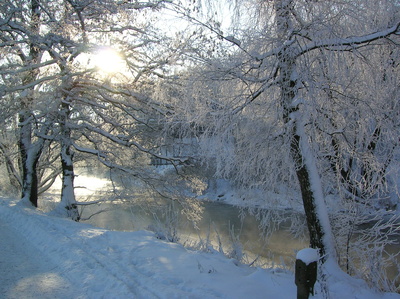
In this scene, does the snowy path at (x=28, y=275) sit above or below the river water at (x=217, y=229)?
above

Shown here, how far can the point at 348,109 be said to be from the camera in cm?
488

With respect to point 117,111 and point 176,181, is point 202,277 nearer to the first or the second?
point 176,181

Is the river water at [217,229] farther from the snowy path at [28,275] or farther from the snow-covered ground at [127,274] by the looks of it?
the snowy path at [28,275]

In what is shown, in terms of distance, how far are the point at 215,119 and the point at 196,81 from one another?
813mm

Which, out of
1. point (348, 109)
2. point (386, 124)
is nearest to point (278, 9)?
point (348, 109)

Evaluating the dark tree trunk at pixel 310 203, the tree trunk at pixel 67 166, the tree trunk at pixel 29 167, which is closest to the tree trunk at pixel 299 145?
the dark tree trunk at pixel 310 203

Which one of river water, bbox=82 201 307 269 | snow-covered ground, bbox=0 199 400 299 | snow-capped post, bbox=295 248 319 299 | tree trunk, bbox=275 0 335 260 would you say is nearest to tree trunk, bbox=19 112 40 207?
river water, bbox=82 201 307 269

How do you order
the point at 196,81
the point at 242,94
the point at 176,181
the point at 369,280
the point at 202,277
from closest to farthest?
1. the point at 202,277
2. the point at 369,280
3. the point at 242,94
4. the point at 196,81
5. the point at 176,181

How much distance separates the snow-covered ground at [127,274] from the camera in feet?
12.3

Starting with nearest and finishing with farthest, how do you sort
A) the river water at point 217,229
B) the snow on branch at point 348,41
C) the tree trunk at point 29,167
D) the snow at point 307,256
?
the snow at point 307,256, the snow on branch at point 348,41, the river water at point 217,229, the tree trunk at point 29,167

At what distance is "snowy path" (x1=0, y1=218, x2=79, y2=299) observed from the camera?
379 cm

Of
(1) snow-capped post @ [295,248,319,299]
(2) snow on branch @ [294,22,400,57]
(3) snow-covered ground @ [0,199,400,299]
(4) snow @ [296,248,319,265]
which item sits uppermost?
(2) snow on branch @ [294,22,400,57]

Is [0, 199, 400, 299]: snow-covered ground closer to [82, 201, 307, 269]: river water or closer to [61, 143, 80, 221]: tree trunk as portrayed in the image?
[82, 201, 307, 269]: river water

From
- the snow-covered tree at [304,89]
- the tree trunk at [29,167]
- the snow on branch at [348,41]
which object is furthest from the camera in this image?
the tree trunk at [29,167]
